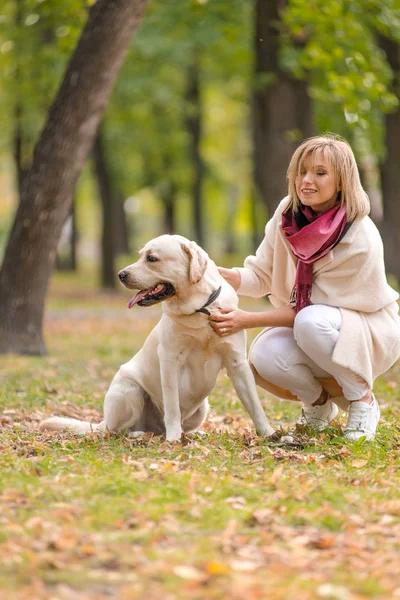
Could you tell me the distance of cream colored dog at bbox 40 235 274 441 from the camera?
503cm

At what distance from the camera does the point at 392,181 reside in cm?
1739

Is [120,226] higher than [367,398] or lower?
higher

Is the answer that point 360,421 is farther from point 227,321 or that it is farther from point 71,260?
point 71,260

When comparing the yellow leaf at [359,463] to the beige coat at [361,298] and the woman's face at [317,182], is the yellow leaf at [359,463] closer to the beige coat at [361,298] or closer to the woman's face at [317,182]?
the beige coat at [361,298]

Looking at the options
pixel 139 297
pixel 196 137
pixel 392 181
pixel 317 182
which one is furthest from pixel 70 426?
pixel 196 137

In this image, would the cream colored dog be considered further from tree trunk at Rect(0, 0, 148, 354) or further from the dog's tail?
tree trunk at Rect(0, 0, 148, 354)

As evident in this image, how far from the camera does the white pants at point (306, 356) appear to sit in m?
5.21

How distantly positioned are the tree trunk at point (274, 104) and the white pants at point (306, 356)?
27.3 ft

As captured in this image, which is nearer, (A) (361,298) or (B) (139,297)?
(B) (139,297)

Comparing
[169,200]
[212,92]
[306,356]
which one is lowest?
[306,356]

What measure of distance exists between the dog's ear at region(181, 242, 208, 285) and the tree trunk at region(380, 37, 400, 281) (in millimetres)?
12135

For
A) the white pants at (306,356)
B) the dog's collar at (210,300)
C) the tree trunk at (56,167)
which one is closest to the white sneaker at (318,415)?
the white pants at (306,356)

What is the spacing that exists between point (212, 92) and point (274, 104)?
18.4m

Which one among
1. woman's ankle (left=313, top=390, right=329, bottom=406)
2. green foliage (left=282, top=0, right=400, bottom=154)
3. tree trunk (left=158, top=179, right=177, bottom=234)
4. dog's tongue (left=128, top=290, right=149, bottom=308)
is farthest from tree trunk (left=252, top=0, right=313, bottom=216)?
tree trunk (left=158, top=179, right=177, bottom=234)
